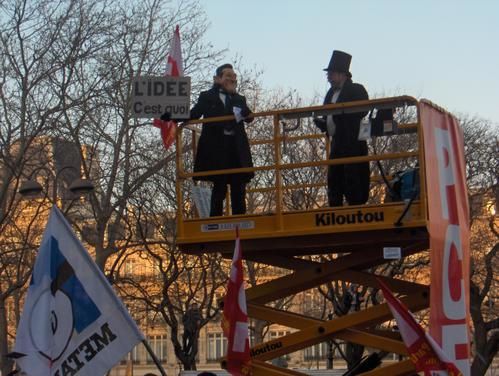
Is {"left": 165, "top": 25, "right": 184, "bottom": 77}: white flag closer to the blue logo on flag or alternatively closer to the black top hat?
the black top hat

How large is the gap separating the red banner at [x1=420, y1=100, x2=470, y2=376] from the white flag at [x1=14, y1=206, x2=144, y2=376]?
8.27 feet

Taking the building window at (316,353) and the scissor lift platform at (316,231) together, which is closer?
the scissor lift platform at (316,231)

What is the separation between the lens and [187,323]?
3014 centimetres

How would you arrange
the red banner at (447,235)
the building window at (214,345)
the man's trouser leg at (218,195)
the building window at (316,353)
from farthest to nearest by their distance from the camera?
1. the building window at (214,345)
2. the building window at (316,353)
3. the man's trouser leg at (218,195)
4. the red banner at (447,235)

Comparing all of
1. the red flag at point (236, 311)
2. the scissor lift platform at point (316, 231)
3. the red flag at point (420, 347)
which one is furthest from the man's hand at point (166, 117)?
the red flag at point (420, 347)

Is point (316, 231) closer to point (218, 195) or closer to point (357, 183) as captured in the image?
point (357, 183)

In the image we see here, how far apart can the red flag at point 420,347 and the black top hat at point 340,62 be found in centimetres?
263

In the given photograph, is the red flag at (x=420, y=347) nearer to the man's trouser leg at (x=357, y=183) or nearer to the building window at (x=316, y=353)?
the man's trouser leg at (x=357, y=183)

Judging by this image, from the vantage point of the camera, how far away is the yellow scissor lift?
10.0 m

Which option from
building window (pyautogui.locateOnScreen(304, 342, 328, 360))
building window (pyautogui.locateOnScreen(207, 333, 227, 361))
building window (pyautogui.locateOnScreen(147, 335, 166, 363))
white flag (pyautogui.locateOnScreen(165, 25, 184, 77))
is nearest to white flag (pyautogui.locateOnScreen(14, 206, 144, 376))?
white flag (pyautogui.locateOnScreen(165, 25, 184, 77))

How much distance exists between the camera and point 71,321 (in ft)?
31.4

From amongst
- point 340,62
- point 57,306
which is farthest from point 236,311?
point 340,62

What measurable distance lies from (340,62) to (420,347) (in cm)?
308

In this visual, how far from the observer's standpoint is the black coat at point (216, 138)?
11.1 metres
